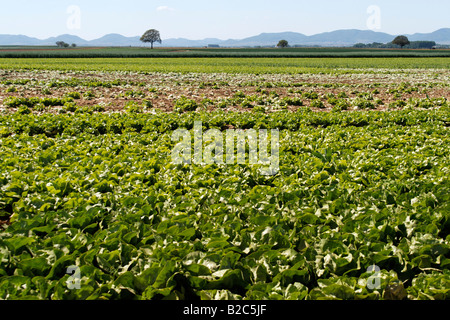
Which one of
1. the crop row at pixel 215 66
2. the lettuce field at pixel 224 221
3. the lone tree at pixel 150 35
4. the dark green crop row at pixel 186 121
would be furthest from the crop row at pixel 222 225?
the lone tree at pixel 150 35

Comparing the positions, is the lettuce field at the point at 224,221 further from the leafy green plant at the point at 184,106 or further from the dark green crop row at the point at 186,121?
the leafy green plant at the point at 184,106

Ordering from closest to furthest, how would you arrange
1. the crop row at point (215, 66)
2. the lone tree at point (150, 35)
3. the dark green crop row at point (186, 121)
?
the dark green crop row at point (186, 121) < the crop row at point (215, 66) < the lone tree at point (150, 35)

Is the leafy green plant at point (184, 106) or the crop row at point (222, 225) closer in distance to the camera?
the crop row at point (222, 225)

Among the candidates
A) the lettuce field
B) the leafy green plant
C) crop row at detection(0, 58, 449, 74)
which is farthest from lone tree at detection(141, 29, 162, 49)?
the lettuce field

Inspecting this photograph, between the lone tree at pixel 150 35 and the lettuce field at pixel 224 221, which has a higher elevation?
the lone tree at pixel 150 35

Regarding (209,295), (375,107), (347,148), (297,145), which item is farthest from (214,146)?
(375,107)

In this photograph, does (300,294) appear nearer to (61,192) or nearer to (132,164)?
(61,192)

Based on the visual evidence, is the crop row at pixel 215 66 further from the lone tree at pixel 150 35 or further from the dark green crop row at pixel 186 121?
the lone tree at pixel 150 35

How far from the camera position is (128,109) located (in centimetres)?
1528

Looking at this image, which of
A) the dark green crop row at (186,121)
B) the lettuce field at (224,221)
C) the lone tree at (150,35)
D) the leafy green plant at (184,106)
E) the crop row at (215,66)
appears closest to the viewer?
the lettuce field at (224,221)

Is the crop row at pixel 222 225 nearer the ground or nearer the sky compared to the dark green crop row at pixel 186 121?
nearer the ground

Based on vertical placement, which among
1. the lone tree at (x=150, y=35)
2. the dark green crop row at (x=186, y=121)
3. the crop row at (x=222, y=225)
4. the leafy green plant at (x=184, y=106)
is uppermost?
the lone tree at (x=150, y=35)

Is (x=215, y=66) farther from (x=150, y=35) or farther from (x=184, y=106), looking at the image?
(x=150, y=35)

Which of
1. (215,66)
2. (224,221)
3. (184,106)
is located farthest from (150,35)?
(224,221)
